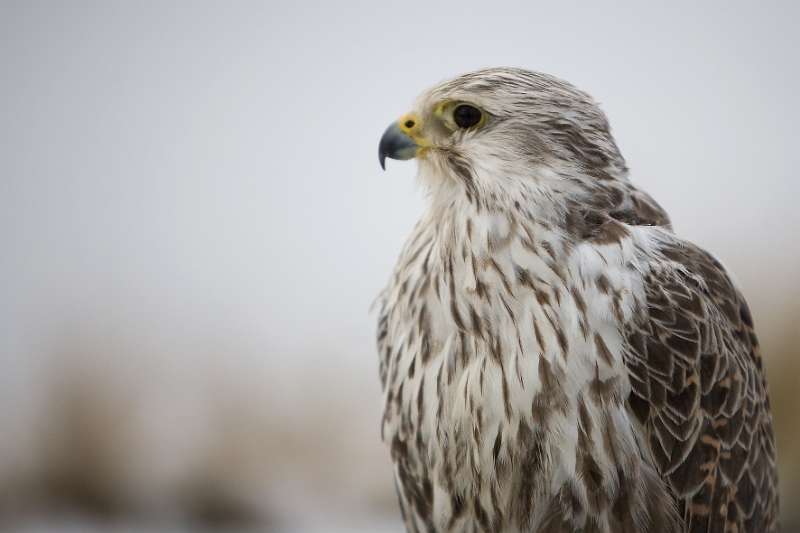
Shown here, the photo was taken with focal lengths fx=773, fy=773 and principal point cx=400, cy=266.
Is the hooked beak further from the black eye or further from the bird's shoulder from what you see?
the bird's shoulder

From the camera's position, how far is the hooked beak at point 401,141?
1.77 meters

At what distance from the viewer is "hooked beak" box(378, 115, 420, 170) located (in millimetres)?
1768

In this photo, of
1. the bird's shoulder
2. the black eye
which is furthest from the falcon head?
the bird's shoulder

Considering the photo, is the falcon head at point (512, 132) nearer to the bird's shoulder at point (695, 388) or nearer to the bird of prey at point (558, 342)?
the bird of prey at point (558, 342)

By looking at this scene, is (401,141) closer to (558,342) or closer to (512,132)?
(512,132)

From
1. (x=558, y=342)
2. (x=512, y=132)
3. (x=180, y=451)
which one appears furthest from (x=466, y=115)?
(x=180, y=451)

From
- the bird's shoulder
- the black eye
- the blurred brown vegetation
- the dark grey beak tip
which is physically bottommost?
the blurred brown vegetation

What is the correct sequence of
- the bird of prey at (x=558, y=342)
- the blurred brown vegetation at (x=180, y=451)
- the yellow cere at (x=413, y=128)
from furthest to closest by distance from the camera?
the blurred brown vegetation at (x=180, y=451), the yellow cere at (x=413, y=128), the bird of prey at (x=558, y=342)

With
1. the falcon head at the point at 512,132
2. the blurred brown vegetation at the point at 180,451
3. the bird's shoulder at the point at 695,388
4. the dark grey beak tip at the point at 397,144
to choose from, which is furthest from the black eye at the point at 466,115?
the blurred brown vegetation at the point at 180,451

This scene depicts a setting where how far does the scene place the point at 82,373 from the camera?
331 centimetres

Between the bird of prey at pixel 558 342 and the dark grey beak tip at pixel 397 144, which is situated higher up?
the dark grey beak tip at pixel 397 144

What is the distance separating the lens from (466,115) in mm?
1715

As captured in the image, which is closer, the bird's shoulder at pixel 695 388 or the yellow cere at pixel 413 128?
the bird's shoulder at pixel 695 388

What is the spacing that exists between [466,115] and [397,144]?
0.57 ft
